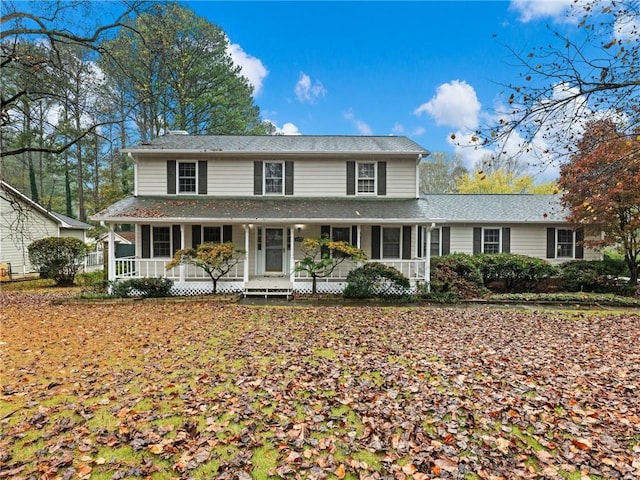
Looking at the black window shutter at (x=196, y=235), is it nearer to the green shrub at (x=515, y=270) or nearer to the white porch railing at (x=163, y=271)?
the white porch railing at (x=163, y=271)

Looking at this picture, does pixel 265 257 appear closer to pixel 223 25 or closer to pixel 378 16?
pixel 378 16

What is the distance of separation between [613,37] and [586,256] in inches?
588

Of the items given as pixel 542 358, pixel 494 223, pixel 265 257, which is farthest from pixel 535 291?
pixel 265 257

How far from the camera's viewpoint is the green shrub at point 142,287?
37.2 feet

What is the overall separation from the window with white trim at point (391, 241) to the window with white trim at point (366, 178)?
182cm

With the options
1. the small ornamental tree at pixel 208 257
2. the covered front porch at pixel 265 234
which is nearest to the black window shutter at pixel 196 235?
the covered front porch at pixel 265 234

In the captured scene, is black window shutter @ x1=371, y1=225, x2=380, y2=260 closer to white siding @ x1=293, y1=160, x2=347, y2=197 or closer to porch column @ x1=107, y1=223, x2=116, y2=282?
white siding @ x1=293, y1=160, x2=347, y2=197

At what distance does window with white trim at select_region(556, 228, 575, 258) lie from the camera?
1577cm

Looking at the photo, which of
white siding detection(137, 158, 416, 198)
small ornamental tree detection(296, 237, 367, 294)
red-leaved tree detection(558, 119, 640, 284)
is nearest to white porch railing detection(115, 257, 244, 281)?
small ornamental tree detection(296, 237, 367, 294)

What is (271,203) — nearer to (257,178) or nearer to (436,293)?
(257,178)

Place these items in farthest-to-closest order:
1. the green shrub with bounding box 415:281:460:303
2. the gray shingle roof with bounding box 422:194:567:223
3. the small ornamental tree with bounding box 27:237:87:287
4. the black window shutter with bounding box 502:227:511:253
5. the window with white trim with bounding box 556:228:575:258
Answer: the black window shutter with bounding box 502:227:511:253
the window with white trim with bounding box 556:228:575:258
the gray shingle roof with bounding box 422:194:567:223
the small ornamental tree with bounding box 27:237:87:287
the green shrub with bounding box 415:281:460:303

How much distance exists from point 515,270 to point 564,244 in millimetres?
4577

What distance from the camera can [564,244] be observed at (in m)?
15.8

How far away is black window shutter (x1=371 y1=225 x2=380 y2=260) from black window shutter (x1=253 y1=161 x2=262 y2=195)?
16.2ft
